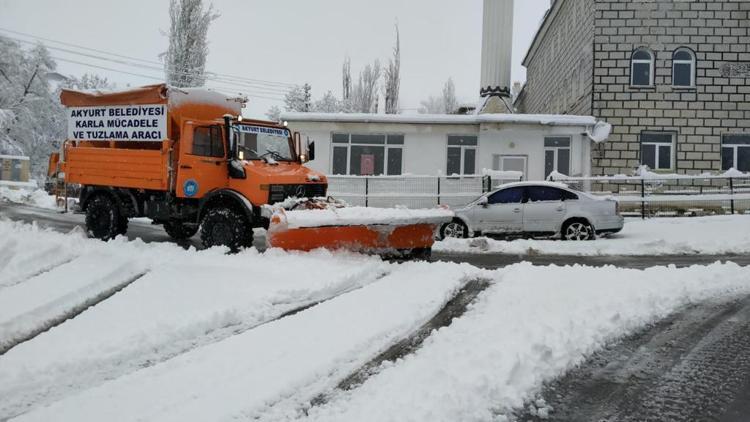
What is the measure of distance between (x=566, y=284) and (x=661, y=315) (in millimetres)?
1276

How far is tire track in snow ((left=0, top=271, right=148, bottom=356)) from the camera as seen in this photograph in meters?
5.23

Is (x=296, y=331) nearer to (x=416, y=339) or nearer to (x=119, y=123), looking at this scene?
(x=416, y=339)

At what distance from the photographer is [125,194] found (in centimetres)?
1175

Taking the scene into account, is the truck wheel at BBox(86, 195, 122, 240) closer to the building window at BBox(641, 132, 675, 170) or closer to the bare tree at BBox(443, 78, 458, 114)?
the building window at BBox(641, 132, 675, 170)

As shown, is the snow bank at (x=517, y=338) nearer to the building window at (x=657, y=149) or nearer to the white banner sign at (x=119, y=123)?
the white banner sign at (x=119, y=123)

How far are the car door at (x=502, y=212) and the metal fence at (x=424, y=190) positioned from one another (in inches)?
148

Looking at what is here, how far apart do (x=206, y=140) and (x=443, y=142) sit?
481 inches

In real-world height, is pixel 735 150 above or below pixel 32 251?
above

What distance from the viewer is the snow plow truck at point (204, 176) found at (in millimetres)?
9180

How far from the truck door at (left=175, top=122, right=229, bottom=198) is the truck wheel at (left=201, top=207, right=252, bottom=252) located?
664 millimetres

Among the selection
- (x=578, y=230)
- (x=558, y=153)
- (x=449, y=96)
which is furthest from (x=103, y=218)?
(x=449, y=96)

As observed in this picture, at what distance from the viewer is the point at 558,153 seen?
21078 millimetres

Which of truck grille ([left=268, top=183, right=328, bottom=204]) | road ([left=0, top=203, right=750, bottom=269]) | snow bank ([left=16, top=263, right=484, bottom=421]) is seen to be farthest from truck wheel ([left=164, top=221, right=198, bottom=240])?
snow bank ([left=16, top=263, right=484, bottom=421])

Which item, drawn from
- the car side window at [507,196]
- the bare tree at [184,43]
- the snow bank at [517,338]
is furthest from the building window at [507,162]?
the bare tree at [184,43]
